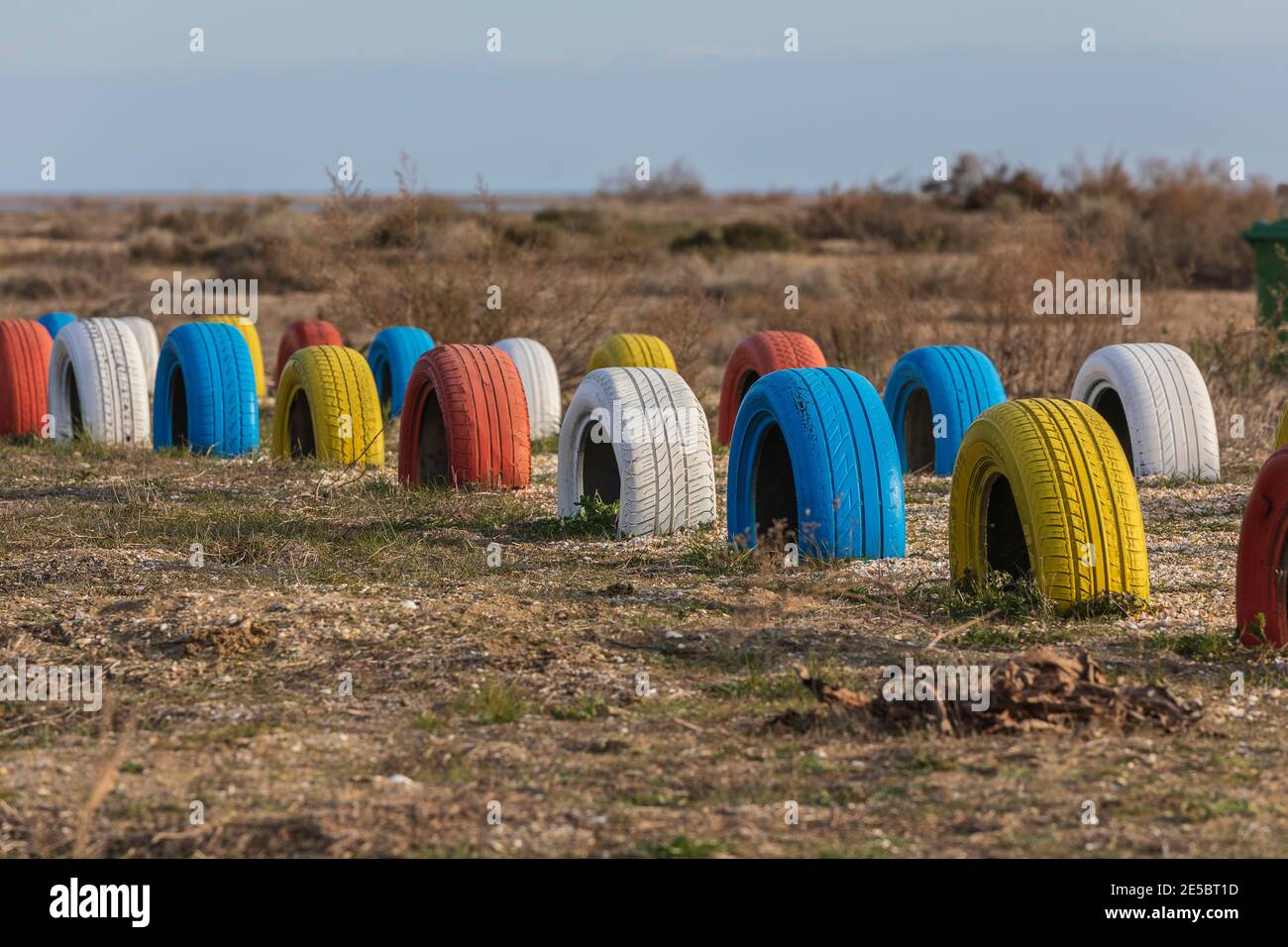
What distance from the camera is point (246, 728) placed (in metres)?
5.33

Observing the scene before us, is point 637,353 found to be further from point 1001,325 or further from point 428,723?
point 428,723

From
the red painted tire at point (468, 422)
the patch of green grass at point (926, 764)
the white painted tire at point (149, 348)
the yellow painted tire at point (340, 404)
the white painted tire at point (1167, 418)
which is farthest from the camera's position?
the white painted tire at point (149, 348)

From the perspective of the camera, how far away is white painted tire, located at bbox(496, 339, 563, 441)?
43.9 ft

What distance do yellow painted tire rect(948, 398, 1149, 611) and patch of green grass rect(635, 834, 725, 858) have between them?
2711 mm

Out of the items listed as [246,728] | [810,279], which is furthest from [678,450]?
[810,279]

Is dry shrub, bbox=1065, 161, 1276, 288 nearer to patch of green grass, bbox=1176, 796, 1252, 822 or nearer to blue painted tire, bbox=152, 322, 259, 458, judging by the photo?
blue painted tire, bbox=152, 322, 259, 458

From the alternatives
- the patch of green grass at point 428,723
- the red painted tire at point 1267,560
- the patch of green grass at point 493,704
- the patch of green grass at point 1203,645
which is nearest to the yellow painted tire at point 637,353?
the patch of green grass at point 1203,645

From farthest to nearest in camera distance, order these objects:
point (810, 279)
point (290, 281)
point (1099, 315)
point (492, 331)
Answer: point (290, 281) → point (810, 279) → point (492, 331) → point (1099, 315)

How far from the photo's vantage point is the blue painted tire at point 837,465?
7719 mm

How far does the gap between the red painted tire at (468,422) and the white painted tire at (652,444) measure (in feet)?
3.36

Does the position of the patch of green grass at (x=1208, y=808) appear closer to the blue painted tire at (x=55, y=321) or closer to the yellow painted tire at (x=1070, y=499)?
the yellow painted tire at (x=1070, y=499)
